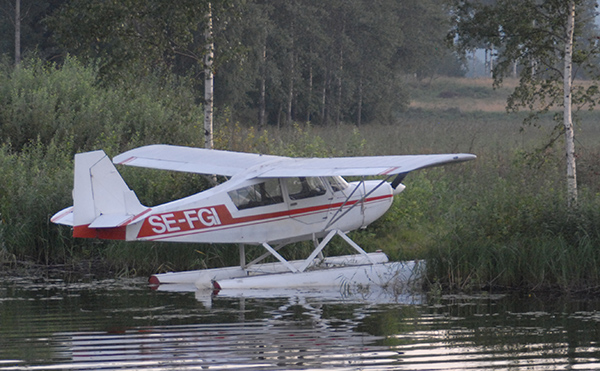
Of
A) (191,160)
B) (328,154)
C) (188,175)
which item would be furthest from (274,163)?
(328,154)

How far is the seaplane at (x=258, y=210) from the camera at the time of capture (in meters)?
10.8

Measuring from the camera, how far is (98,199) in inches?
425

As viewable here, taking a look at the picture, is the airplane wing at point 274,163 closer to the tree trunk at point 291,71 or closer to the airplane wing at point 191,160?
the airplane wing at point 191,160

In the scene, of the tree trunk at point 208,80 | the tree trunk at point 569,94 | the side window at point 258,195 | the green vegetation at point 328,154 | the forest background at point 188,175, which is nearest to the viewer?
the green vegetation at point 328,154

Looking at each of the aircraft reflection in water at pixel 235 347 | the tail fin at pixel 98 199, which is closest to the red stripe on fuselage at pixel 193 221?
the tail fin at pixel 98 199

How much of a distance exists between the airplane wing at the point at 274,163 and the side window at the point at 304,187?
10.2 inches

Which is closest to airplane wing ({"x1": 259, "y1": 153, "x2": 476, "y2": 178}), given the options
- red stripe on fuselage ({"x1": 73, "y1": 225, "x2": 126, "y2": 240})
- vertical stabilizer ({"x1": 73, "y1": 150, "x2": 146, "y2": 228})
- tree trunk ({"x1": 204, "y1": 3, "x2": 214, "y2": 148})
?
vertical stabilizer ({"x1": 73, "y1": 150, "x2": 146, "y2": 228})

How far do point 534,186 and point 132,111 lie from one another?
33.2 ft

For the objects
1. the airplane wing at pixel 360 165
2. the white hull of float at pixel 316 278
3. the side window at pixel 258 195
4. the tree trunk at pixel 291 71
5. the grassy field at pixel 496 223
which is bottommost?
the white hull of float at pixel 316 278

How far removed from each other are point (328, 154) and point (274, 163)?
5.47m

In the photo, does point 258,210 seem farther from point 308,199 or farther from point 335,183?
point 335,183

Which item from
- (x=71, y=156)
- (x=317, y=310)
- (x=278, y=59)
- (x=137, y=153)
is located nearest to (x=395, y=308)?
(x=317, y=310)

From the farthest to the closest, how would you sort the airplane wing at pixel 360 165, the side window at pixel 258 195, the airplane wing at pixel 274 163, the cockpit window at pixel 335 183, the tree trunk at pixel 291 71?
the tree trunk at pixel 291 71, the cockpit window at pixel 335 183, the side window at pixel 258 195, the airplane wing at pixel 274 163, the airplane wing at pixel 360 165

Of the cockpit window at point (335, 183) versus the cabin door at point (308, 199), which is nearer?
the cabin door at point (308, 199)
